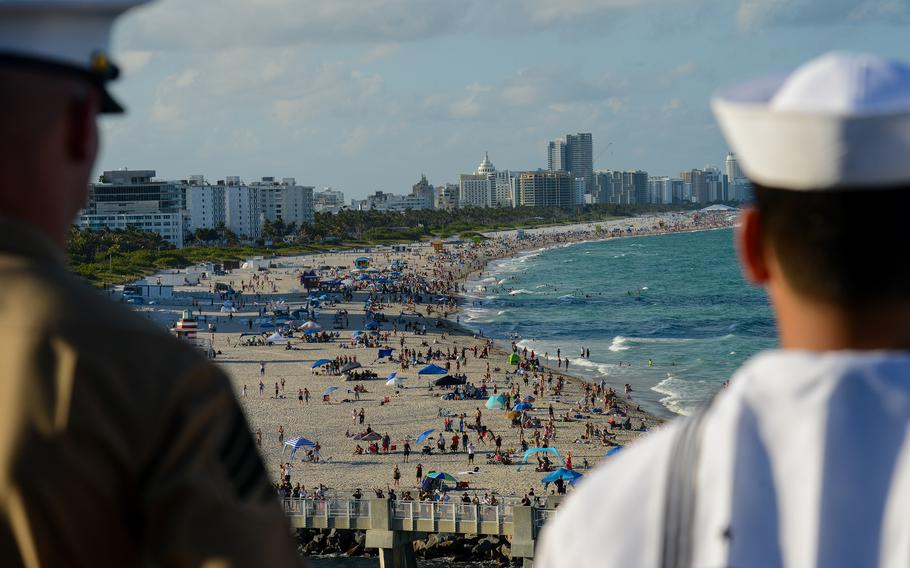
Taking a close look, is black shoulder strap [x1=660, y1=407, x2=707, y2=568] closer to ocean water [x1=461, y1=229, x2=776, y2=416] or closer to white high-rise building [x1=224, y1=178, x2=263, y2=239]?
ocean water [x1=461, y1=229, x2=776, y2=416]

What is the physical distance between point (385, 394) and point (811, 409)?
126ft

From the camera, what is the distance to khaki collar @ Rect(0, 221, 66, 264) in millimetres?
1173

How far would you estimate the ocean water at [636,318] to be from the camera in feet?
156

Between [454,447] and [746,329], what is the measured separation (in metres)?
38.7

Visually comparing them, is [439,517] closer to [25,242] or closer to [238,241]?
[25,242]

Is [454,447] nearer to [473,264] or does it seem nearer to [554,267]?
[473,264]

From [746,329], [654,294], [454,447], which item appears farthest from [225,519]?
[654,294]

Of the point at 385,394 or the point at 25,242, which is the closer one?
the point at 25,242

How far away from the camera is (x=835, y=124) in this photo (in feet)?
3.87

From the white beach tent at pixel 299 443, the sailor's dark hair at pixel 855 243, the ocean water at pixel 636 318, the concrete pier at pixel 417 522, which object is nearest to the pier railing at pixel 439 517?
the concrete pier at pixel 417 522

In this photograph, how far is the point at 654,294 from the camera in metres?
88.0

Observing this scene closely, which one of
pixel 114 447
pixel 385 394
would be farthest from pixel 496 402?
pixel 114 447

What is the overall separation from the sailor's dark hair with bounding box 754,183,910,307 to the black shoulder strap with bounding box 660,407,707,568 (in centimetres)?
23

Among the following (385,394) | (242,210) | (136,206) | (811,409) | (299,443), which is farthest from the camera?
(242,210)
